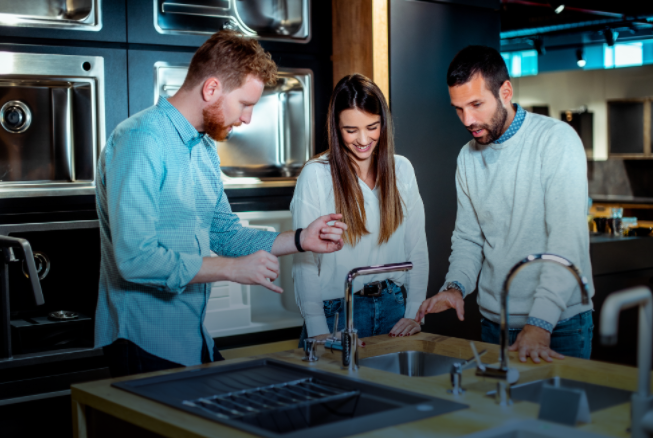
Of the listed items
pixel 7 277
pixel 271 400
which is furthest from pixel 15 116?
pixel 271 400

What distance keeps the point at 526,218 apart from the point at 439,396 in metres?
0.66

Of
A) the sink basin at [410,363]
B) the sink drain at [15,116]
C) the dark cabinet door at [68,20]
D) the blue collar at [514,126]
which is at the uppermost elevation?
the dark cabinet door at [68,20]

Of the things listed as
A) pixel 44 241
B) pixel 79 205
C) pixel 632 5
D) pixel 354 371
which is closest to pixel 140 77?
pixel 79 205

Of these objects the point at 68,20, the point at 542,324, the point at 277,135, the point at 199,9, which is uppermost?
the point at 199,9

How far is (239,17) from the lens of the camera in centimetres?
290

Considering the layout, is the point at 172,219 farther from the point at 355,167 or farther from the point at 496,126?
the point at 496,126

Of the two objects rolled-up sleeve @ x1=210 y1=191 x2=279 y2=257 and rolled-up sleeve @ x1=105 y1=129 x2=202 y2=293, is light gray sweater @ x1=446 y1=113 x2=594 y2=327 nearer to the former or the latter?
rolled-up sleeve @ x1=210 y1=191 x2=279 y2=257

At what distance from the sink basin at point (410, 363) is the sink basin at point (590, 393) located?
1.04ft

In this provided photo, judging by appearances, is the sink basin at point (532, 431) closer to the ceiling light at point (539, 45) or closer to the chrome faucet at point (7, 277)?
the chrome faucet at point (7, 277)

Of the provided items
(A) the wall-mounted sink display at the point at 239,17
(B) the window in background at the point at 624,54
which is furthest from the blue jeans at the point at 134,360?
(B) the window in background at the point at 624,54

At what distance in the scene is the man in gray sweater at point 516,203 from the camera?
172 cm

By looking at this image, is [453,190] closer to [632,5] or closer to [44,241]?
[44,241]

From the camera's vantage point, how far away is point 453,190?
311cm

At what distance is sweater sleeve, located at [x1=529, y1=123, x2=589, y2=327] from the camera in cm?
165
